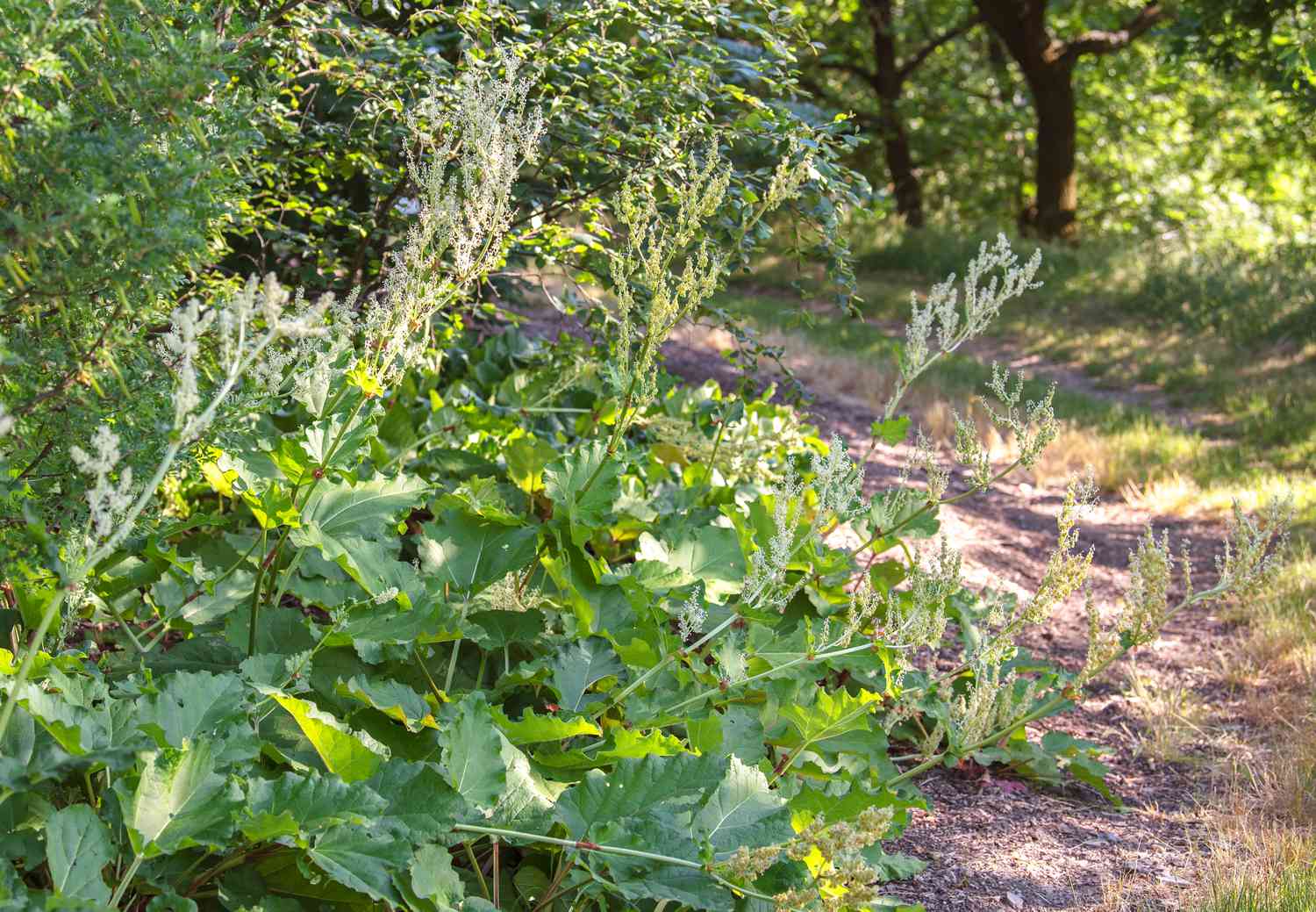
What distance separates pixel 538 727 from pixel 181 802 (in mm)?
530

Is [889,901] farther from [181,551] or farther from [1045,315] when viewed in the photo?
[1045,315]

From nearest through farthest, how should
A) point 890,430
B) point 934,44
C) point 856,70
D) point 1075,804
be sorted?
point 890,430 < point 1075,804 < point 934,44 < point 856,70

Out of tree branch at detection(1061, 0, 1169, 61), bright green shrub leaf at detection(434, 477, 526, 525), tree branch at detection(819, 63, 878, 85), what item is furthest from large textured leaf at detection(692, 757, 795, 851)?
tree branch at detection(819, 63, 878, 85)

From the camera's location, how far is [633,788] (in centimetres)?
171

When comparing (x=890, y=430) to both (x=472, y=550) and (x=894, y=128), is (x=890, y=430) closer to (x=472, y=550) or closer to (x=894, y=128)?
(x=472, y=550)

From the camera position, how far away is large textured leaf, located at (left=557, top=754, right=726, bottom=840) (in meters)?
1.69

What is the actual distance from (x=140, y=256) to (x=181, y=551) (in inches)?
47.0

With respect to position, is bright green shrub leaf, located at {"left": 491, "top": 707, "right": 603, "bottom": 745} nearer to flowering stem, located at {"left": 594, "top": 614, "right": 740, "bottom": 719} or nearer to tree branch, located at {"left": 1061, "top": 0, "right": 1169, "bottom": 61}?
flowering stem, located at {"left": 594, "top": 614, "right": 740, "bottom": 719}

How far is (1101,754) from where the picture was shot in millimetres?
3168

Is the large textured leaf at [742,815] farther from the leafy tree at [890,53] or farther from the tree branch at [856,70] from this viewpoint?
the tree branch at [856,70]

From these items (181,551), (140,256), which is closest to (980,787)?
(181,551)

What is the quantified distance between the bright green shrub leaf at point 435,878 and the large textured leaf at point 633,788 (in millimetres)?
172

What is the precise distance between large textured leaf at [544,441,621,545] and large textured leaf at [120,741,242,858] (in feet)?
3.23

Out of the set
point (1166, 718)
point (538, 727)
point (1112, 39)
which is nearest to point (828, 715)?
point (538, 727)
